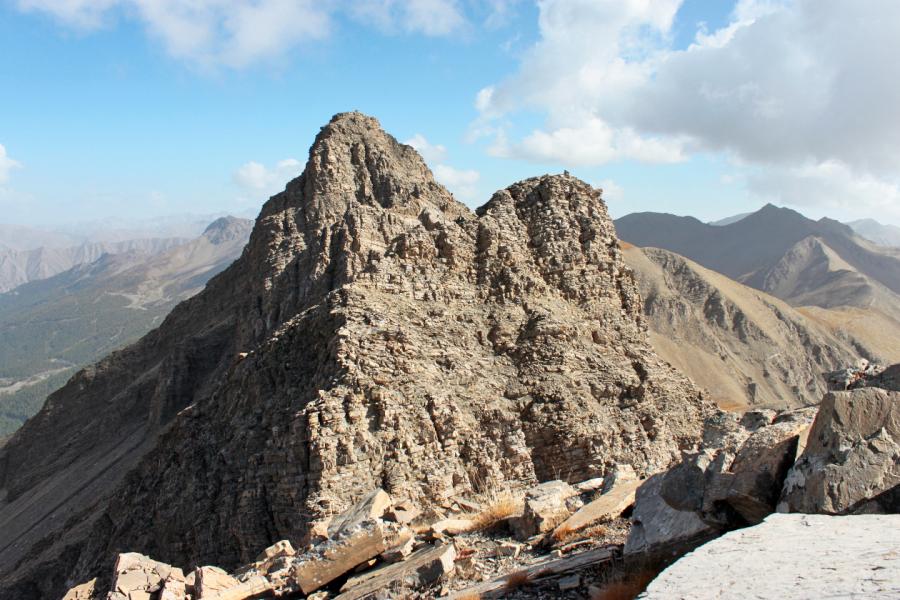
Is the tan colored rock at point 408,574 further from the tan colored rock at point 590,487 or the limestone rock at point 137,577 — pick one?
the tan colored rock at point 590,487

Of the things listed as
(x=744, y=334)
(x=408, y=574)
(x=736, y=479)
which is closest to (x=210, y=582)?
(x=408, y=574)

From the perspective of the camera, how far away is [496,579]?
11828 mm

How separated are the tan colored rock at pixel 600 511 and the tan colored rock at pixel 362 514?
392cm

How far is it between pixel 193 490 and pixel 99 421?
35.9m

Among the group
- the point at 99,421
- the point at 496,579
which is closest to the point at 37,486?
the point at 99,421

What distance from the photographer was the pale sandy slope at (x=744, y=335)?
104 metres

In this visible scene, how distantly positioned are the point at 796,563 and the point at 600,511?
689cm

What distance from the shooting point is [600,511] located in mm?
14453

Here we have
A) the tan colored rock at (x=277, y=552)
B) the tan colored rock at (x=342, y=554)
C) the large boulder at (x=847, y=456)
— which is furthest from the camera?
the tan colored rock at (x=277, y=552)

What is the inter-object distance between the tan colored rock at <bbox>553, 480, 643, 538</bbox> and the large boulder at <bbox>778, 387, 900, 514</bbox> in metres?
4.69

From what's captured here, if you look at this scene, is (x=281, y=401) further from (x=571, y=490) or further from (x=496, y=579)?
(x=496, y=579)

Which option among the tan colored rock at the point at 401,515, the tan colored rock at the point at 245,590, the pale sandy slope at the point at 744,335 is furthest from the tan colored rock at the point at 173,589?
the pale sandy slope at the point at 744,335

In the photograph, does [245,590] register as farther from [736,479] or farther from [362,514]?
[736,479]

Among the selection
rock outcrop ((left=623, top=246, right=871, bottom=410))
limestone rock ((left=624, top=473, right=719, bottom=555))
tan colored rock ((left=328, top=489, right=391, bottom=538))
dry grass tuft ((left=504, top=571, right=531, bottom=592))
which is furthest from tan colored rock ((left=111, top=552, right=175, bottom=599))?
rock outcrop ((left=623, top=246, right=871, bottom=410))
